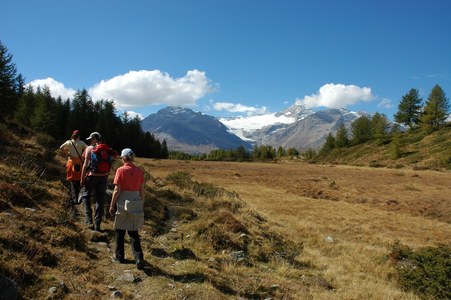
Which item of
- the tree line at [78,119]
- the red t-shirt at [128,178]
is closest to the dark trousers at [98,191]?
the red t-shirt at [128,178]

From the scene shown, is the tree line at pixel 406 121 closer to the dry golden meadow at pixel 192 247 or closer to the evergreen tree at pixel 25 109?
the dry golden meadow at pixel 192 247

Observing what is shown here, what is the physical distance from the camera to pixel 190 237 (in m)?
A: 11.9

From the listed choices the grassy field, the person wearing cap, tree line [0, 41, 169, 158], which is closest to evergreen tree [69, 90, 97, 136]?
tree line [0, 41, 169, 158]

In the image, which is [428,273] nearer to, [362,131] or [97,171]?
[97,171]

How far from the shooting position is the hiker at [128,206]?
823 cm

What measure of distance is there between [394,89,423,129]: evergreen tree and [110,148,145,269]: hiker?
10927 cm

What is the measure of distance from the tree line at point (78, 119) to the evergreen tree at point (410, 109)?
78.5 m

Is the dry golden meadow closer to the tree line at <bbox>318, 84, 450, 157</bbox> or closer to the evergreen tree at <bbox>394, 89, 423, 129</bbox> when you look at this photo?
the tree line at <bbox>318, 84, 450, 157</bbox>

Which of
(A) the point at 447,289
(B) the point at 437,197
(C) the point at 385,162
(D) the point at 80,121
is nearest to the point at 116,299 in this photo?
(A) the point at 447,289

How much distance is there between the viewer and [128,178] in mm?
8344

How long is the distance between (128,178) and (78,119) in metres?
92.4

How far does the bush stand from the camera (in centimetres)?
964

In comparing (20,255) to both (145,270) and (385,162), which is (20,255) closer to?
(145,270)

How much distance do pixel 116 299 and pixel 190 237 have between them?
5400 millimetres
